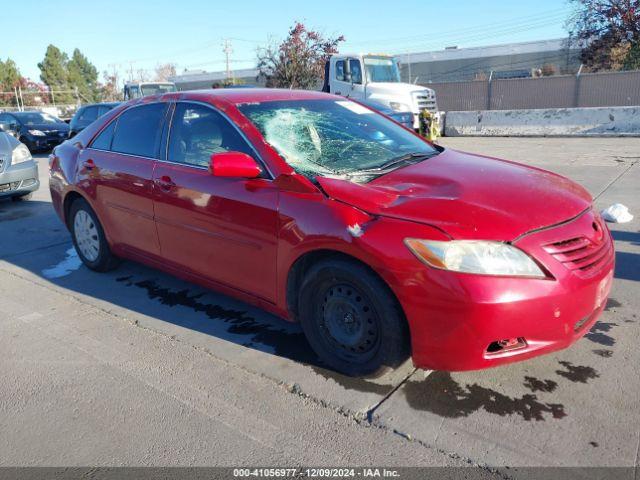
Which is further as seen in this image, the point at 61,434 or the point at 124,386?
the point at 124,386

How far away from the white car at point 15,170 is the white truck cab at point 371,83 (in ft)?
30.6

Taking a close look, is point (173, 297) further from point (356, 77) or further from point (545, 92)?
point (545, 92)

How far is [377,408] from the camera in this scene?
2.80 meters

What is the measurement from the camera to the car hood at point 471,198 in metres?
2.63

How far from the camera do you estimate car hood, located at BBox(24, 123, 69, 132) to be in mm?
16781

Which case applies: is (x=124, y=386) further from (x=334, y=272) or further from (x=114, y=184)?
(x=114, y=184)

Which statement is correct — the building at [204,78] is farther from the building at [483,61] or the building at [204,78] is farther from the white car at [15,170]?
the white car at [15,170]

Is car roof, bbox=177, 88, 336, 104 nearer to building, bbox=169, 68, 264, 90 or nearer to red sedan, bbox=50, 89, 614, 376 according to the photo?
red sedan, bbox=50, 89, 614, 376

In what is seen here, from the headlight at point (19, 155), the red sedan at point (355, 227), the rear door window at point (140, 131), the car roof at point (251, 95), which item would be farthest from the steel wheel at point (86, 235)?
the headlight at point (19, 155)

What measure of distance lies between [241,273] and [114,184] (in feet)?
5.47

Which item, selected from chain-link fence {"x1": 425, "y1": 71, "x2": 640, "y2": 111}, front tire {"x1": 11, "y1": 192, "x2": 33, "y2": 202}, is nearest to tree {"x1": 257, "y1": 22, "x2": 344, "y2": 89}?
chain-link fence {"x1": 425, "y1": 71, "x2": 640, "y2": 111}

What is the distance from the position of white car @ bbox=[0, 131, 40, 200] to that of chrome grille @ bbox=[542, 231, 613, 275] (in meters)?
8.19

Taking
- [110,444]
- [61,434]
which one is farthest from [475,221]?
[61,434]

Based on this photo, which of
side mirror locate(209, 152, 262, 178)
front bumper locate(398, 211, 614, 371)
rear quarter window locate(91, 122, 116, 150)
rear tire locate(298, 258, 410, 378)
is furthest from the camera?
rear quarter window locate(91, 122, 116, 150)
